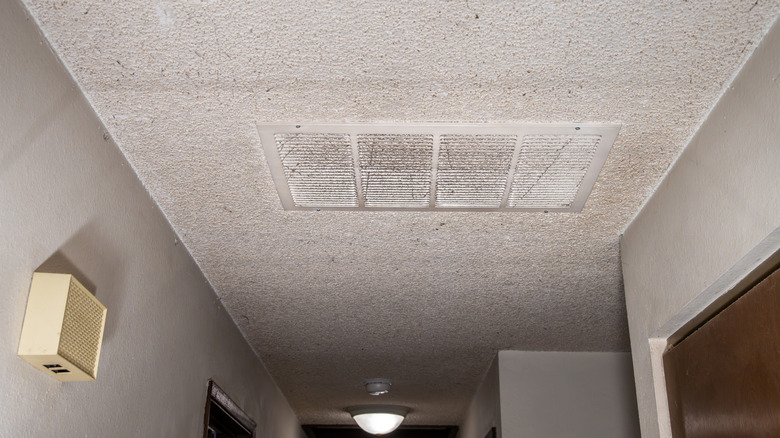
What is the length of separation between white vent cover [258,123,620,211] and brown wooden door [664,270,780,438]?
18.3 inches

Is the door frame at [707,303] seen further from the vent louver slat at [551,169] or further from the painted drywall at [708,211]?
the vent louver slat at [551,169]

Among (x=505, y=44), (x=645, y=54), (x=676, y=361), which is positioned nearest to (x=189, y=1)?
(x=505, y=44)

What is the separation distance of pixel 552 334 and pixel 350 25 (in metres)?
2.19

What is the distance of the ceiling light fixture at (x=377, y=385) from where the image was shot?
13.3 feet

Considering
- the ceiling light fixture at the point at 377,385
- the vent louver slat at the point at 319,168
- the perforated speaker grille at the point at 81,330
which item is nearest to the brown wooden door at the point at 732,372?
the vent louver slat at the point at 319,168

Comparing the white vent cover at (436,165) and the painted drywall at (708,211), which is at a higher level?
the white vent cover at (436,165)

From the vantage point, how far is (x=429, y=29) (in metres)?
1.37

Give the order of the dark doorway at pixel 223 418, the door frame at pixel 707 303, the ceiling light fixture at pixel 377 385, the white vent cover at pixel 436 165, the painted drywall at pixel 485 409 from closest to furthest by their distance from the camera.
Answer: the door frame at pixel 707 303, the white vent cover at pixel 436 165, the dark doorway at pixel 223 418, the painted drywall at pixel 485 409, the ceiling light fixture at pixel 377 385

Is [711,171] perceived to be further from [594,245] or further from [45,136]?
[45,136]

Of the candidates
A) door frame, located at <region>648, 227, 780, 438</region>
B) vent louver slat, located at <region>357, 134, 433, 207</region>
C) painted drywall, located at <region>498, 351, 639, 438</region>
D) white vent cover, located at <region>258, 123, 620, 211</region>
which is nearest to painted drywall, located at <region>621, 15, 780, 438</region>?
door frame, located at <region>648, 227, 780, 438</region>

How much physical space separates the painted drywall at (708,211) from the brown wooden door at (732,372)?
0.08m

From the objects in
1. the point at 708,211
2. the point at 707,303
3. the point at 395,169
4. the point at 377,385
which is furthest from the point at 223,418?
the point at 708,211

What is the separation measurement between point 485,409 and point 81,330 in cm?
284

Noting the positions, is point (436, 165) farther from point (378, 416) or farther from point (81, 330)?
point (378, 416)
